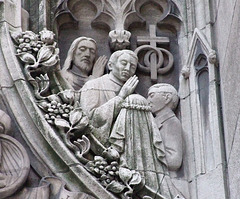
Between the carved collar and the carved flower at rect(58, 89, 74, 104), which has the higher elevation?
the carved flower at rect(58, 89, 74, 104)

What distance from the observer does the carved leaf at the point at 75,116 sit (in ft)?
32.0

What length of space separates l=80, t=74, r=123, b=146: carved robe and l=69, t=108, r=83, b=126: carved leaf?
0.50 feet

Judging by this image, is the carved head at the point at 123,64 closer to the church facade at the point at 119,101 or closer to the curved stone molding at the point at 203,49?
the church facade at the point at 119,101

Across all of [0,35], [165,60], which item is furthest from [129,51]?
[0,35]

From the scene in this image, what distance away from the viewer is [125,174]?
9.53m

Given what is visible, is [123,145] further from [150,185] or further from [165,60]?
[165,60]

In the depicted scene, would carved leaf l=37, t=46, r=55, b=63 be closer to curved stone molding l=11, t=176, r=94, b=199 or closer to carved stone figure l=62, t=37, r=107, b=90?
carved stone figure l=62, t=37, r=107, b=90

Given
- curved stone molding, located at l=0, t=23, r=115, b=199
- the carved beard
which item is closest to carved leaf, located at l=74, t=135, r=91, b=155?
curved stone molding, located at l=0, t=23, r=115, b=199

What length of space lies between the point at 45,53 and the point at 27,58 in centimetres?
18

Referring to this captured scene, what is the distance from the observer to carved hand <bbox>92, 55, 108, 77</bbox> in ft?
34.3

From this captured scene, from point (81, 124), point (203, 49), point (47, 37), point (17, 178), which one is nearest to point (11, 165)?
point (17, 178)

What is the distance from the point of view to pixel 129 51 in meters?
10.3

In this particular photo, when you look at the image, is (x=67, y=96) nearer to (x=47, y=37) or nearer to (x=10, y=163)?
(x=47, y=37)

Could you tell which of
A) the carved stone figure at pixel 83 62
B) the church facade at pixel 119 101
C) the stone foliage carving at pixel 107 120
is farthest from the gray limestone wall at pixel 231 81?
the carved stone figure at pixel 83 62
